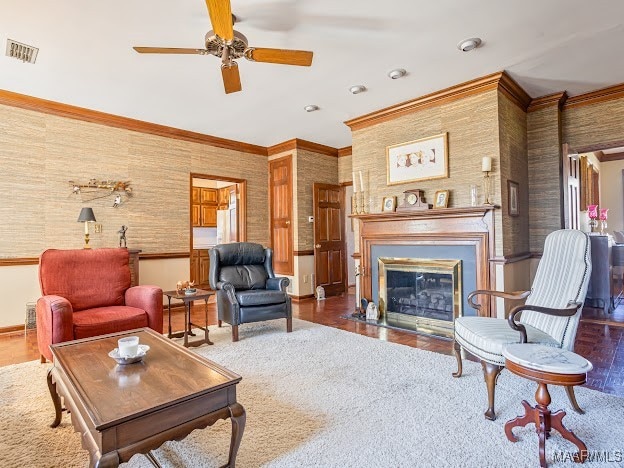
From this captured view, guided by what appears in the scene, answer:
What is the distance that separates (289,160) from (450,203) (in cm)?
317

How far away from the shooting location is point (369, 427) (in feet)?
6.57

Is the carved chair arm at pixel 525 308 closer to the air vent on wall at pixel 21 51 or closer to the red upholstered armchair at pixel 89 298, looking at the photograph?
the red upholstered armchair at pixel 89 298

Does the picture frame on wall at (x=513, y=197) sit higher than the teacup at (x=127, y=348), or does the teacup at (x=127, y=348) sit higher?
the picture frame on wall at (x=513, y=197)

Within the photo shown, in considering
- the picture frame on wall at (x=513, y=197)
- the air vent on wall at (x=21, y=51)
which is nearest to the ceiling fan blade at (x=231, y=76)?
the air vent on wall at (x=21, y=51)

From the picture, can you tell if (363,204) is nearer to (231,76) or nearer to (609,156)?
(231,76)

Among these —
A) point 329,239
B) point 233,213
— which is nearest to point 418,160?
point 329,239

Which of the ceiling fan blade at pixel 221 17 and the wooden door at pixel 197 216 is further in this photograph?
the wooden door at pixel 197 216

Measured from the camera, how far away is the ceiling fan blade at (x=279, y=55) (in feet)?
8.43

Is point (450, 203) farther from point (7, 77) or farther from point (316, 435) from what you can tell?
→ point (7, 77)

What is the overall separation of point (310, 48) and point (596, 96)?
3.55 m

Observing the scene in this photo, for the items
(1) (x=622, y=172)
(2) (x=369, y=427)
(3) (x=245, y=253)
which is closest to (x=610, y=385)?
(2) (x=369, y=427)

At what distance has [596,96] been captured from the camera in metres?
4.16

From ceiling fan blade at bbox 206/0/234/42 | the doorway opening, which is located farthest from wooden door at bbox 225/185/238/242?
ceiling fan blade at bbox 206/0/234/42

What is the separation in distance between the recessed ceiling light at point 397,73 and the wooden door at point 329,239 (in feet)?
9.74
